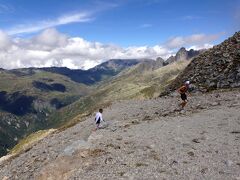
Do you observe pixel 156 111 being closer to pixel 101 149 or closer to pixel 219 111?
pixel 219 111

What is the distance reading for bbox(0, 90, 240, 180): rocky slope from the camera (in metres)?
27.0

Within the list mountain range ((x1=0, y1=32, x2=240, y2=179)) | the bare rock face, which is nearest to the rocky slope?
mountain range ((x1=0, y1=32, x2=240, y2=179))

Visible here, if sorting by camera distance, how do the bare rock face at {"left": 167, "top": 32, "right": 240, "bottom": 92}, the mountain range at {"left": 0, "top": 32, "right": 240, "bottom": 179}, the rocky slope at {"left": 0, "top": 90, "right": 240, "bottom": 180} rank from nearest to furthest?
1. the rocky slope at {"left": 0, "top": 90, "right": 240, "bottom": 180}
2. the mountain range at {"left": 0, "top": 32, "right": 240, "bottom": 179}
3. the bare rock face at {"left": 167, "top": 32, "right": 240, "bottom": 92}

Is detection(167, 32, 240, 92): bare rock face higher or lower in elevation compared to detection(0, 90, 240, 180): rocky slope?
higher

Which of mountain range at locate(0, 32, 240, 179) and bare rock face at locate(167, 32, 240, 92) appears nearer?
mountain range at locate(0, 32, 240, 179)

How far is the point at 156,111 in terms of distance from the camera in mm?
51000

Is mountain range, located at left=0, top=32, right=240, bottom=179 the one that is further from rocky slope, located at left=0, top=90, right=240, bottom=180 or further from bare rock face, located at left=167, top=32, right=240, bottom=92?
bare rock face, located at left=167, top=32, right=240, bottom=92

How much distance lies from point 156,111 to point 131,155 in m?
21.2

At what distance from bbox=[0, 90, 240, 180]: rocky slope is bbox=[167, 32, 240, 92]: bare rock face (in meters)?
18.5

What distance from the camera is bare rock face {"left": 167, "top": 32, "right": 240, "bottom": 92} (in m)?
63.8

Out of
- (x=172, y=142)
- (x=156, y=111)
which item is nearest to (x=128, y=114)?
(x=156, y=111)

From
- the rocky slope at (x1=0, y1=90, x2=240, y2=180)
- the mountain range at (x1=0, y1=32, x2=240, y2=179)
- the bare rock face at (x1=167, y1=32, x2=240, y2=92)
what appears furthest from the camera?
the bare rock face at (x1=167, y1=32, x2=240, y2=92)

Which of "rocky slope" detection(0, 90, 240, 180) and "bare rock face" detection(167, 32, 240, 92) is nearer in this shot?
"rocky slope" detection(0, 90, 240, 180)

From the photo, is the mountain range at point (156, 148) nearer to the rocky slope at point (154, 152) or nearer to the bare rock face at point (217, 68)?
the rocky slope at point (154, 152)
